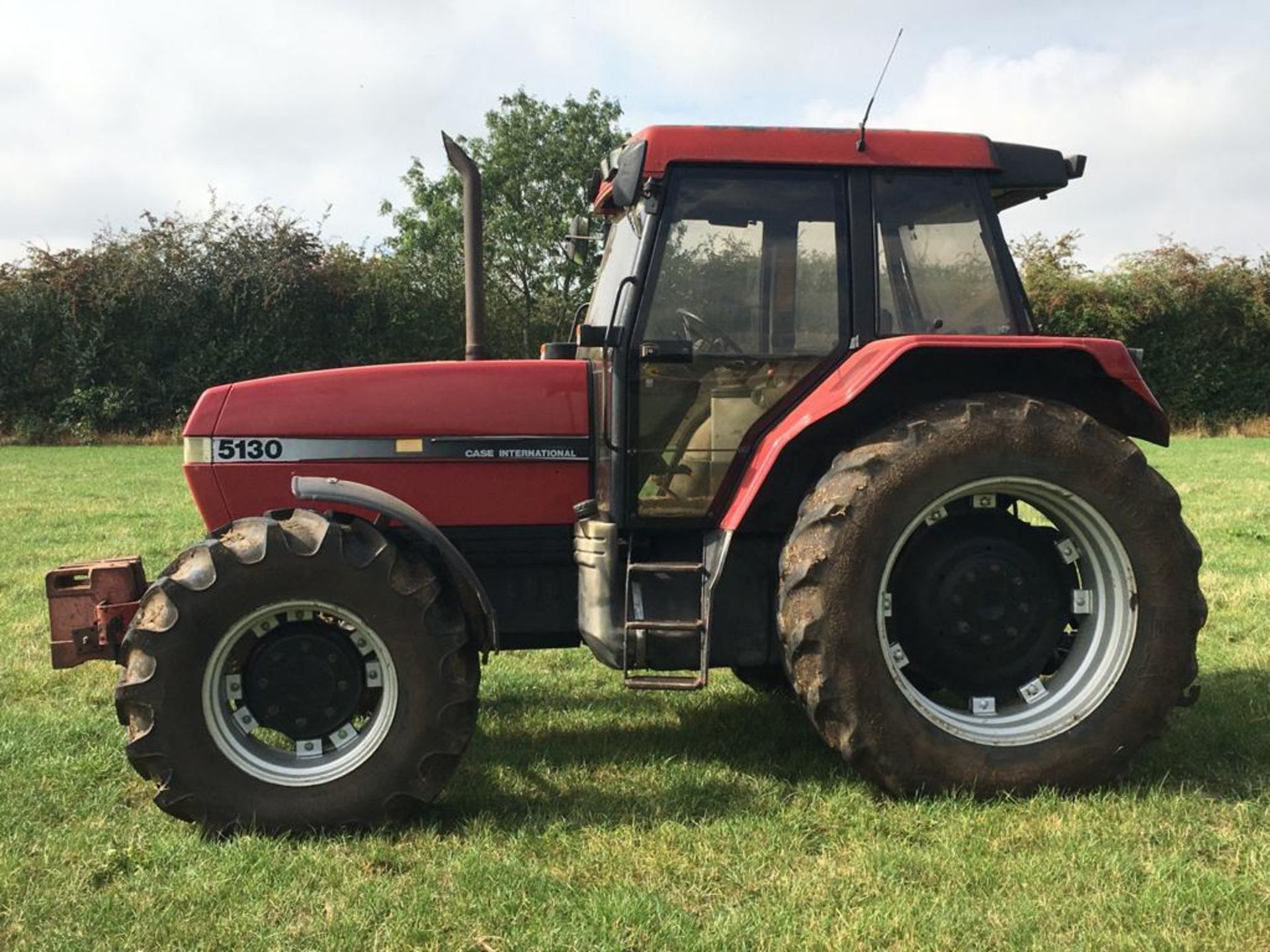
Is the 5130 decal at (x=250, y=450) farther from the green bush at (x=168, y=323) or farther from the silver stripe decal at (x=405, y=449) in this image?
the green bush at (x=168, y=323)

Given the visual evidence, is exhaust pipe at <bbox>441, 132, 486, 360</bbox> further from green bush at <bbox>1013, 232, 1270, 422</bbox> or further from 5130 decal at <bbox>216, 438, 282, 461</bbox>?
green bush at <bbox>1013, 232, 1270, 422</bbox>

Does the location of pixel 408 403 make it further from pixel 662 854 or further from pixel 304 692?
pixel 662 854

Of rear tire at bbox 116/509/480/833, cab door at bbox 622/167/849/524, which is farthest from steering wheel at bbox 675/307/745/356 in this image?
rear tire at bbox 116/509/480/833

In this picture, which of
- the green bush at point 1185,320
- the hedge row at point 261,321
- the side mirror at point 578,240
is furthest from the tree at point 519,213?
the side mirror at point 578,240

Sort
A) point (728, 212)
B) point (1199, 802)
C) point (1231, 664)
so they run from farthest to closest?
1. point (1231, 664)
2. point (728, 212)
3. point (1199, 802)

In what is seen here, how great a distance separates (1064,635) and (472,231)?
2556 millimetres

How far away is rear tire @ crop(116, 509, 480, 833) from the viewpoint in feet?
10.1

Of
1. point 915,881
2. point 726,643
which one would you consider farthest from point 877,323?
point 915,881

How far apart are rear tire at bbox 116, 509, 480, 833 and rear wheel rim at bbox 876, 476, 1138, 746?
4.72ft

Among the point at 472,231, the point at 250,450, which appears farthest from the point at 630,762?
the point at 472,231

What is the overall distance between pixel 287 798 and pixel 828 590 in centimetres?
178

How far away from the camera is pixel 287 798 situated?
3146 mm

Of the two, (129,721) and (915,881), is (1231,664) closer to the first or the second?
(915,881)

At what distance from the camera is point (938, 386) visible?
3.52 meters
